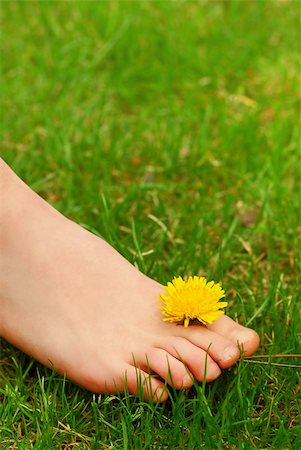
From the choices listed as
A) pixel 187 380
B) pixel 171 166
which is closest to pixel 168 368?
pixel 187 380

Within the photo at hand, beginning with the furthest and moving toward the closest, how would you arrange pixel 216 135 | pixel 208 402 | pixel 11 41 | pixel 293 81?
pixel 11 41
pixel 293 81
pixel 216 135
pixel 208 402

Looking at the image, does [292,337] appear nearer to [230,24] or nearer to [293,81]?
[293,81]

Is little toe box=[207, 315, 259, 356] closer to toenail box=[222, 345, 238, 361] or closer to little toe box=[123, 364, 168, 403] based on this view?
toenail box=[222, 345, 238, 361]

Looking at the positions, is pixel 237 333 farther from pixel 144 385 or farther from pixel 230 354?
pixel 144 385

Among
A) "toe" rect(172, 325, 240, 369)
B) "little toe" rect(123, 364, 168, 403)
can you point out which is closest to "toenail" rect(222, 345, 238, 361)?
"toe" rect(172, 325, 240, 369)


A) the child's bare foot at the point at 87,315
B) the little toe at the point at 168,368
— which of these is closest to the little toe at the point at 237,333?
the child's bare foot at the point at 87,315

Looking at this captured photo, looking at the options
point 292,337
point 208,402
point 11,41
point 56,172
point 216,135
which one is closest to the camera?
point 208,402

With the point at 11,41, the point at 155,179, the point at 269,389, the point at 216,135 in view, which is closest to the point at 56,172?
the point at 155,179
